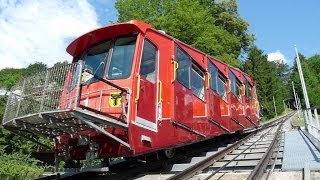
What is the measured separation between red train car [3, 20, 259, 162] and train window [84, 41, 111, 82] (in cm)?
1

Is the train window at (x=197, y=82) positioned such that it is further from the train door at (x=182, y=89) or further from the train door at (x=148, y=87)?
the train door at (x=148, y=87)

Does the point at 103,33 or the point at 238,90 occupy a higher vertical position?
the point at 238,90

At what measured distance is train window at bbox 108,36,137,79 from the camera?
8.53 metres

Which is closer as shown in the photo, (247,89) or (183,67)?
(183,67)

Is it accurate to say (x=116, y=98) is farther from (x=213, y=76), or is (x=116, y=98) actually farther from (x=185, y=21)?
(x=185, y=21)

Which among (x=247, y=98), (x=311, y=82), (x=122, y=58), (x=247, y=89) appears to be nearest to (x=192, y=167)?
(x=122, y=58)

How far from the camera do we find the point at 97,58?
30.4ft

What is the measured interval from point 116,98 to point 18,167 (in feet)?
33.0

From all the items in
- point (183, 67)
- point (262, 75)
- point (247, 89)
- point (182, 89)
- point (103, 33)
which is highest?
point (262, 75)

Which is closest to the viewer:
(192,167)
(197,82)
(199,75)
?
(192,167)

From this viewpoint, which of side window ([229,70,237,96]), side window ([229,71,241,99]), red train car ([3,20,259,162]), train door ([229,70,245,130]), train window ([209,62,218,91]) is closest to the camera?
red train car ([3,20,259,162])

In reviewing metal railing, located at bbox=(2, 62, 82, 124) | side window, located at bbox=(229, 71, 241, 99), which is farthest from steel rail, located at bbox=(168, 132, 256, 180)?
side window, located at bbox=(229, 71, 241, 99)

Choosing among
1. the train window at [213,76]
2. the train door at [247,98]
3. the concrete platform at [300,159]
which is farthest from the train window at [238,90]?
the concrete platform at [300,159]

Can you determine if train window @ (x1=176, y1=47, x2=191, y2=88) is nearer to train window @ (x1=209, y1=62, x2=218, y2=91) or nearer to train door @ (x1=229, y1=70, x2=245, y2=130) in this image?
train window @ (x1=209, y1=62, x2=218, y2=91)
